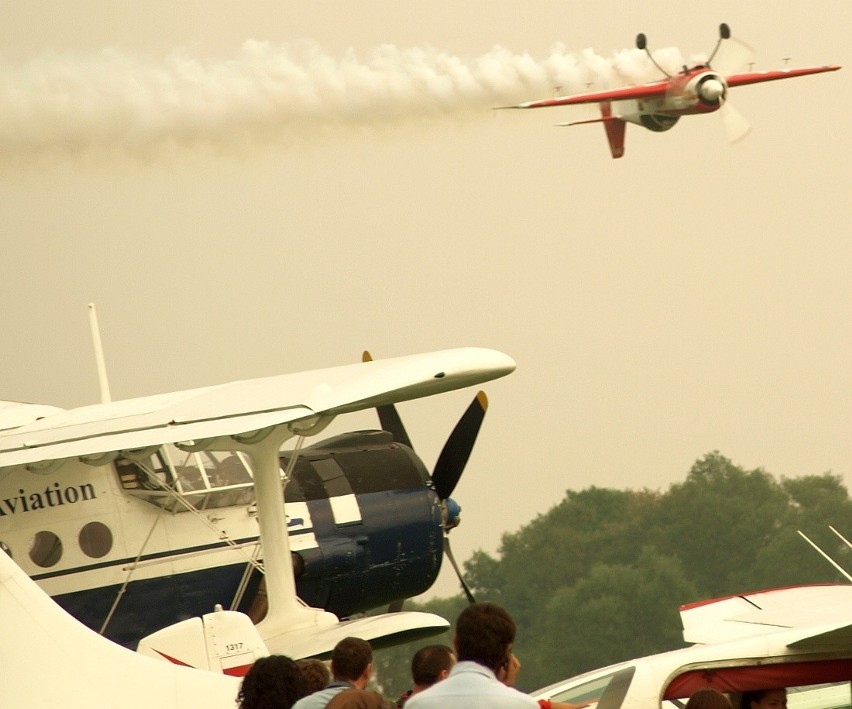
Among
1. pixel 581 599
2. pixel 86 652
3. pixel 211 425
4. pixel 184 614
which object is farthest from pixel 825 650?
pixel 581 599

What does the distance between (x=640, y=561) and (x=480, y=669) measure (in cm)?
3069

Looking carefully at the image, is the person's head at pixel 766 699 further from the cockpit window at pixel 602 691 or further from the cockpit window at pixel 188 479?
the cockpit window at pixel 188 479

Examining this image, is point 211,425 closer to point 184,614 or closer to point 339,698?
point 184,614

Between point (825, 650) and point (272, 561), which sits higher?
point (272, 561)

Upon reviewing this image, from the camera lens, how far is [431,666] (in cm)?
629

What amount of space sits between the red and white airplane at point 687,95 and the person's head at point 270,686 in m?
17.1

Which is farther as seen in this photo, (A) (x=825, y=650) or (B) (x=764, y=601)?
(B) (x=764, y=601)

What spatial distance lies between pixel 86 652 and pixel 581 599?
2790cm

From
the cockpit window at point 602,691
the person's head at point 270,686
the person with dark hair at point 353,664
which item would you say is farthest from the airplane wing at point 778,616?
the person's head at point 270,686

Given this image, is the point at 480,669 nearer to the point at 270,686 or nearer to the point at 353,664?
the point at 270,686

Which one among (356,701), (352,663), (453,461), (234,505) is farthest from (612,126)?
(356,701)

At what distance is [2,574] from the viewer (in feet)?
22.2

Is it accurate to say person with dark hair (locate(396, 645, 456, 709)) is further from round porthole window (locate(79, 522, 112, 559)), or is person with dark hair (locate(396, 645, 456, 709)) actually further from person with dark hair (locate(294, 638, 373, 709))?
round porthole window (locate(79, 522, 112, 559))

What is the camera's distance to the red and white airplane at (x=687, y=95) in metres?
22.4
